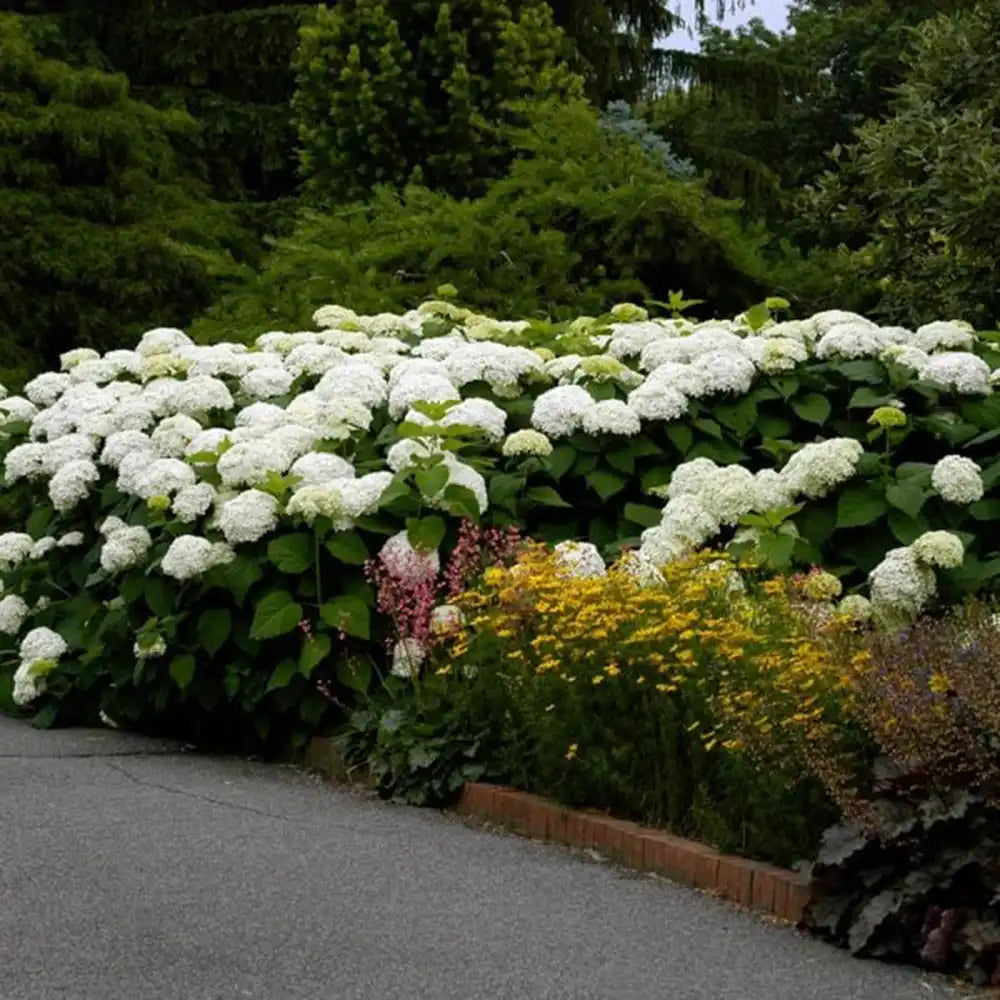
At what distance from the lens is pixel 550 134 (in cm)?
1417

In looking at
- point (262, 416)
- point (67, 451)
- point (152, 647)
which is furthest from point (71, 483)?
point (152, 647)

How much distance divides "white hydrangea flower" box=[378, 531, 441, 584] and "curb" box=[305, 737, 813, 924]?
0.89 metres

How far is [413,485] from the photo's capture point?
27.7 feet

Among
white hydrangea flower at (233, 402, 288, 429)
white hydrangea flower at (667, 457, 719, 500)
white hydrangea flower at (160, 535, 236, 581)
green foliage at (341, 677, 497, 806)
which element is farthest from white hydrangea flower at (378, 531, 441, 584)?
white hydrangea flower at (233, 402, 288, 429)

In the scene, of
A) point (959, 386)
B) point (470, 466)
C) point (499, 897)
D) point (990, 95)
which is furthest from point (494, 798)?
point (990, 95)

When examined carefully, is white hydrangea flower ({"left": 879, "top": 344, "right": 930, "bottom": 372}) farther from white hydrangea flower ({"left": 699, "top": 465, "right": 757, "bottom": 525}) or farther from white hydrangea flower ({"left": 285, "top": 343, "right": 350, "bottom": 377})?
white hydrangea flower ({"left": 285, "top": 343, "right": 350, "bottom": 377})

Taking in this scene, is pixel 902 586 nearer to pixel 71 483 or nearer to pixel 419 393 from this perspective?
pixel 419 393

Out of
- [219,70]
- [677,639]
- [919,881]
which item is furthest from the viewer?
[219,70]

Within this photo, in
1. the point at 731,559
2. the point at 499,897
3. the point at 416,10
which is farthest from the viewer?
the point at 416,10

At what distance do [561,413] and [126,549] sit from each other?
2.04 meters

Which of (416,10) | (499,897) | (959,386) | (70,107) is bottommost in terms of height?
(499,897)

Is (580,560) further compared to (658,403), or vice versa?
(658,403)

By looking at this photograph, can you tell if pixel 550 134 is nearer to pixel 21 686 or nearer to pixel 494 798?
pixel 21 686

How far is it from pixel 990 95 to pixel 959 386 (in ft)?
13.2
